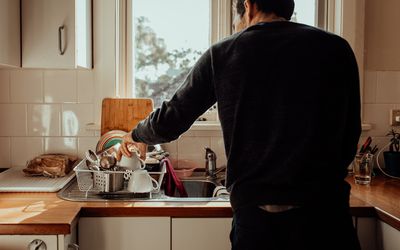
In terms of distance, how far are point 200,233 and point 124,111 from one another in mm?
756

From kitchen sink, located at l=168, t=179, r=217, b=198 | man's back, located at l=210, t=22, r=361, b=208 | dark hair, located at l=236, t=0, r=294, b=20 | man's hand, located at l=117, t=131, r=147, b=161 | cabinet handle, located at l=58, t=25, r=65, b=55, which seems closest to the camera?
man's back, located at l=210, t=22, r=361, b=208

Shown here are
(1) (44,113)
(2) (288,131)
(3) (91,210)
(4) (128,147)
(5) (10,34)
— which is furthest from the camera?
(1) (44,113)

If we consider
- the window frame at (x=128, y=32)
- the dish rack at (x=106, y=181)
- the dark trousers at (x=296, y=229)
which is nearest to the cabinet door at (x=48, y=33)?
the window frame at (x=128, y=32)

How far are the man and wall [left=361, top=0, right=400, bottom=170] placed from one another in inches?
40.1

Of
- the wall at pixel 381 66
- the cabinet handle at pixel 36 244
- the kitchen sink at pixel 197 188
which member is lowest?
the cabinet handle at pixel 36 244

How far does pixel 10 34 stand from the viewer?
1.70 meters

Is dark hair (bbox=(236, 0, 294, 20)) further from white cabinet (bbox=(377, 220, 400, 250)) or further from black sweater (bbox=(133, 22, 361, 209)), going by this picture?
white cabinet (bbox=(377, 220, 400, 250))

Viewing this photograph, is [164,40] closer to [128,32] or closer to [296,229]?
[128,32]

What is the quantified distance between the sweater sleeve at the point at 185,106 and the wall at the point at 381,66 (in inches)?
45.2

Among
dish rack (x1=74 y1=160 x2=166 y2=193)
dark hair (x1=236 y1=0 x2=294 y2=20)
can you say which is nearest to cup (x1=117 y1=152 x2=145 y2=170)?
dish rack (x1=74 y1=160 x2=166 y2=193)

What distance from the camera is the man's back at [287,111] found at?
1.05m

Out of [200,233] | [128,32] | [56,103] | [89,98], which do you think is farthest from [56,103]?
[200,233]

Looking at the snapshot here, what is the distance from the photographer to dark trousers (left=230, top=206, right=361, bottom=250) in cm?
108

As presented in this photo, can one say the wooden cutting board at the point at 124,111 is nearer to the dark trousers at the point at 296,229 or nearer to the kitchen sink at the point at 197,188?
the kitchen sink at the point at 197,188
